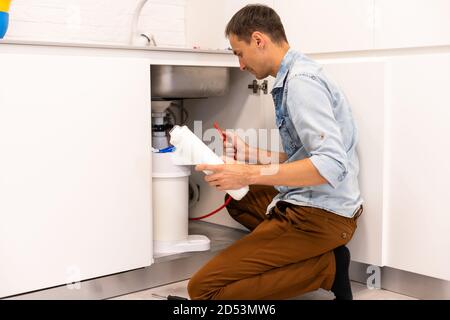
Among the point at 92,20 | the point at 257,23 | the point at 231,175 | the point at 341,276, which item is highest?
the point at 92,20

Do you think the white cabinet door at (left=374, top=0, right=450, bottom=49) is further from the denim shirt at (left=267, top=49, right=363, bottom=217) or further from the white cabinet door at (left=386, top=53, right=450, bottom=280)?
the denim shirt at (left=267, top=49, right=363, bottom=217)

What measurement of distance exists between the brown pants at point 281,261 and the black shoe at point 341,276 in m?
0.02

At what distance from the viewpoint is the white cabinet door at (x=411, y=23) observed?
1720 mm

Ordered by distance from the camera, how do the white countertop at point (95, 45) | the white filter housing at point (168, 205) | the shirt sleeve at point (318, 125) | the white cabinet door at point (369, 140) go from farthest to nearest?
the white filter housing at point (168, 205) → the white cabinet door at point (369, 140) → the white countertop at point (95, 45) → the shirt sleeve at point (318, 125)

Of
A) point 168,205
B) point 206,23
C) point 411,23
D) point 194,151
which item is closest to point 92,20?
point 206,23

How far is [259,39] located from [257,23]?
4cm

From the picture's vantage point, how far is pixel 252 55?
1.74 meters

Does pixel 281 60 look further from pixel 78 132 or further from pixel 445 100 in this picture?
pixel 78 132

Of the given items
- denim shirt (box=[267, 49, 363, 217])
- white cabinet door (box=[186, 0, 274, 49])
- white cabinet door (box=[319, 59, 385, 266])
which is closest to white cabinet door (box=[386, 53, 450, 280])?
white cabinet door (box=[319, 59, 385, 266])

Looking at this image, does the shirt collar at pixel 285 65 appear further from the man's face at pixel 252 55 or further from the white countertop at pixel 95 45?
the white countertop at pixel 95 45

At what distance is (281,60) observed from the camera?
1727 millimetres

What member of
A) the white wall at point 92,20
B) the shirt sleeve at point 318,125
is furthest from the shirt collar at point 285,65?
the white wall at point 92,20

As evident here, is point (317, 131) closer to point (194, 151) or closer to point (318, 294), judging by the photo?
point (194, 151)
